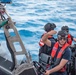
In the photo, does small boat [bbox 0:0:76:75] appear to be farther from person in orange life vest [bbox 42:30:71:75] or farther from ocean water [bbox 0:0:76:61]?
ocean water [bbox 0:0:76:61]

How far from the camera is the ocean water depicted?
54.6ft

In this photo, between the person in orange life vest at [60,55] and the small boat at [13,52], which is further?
the person in orange life vest at [60,55]

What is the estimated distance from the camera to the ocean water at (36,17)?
54.6 ft

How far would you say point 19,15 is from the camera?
73.7 ft

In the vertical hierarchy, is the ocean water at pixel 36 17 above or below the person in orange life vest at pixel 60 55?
below

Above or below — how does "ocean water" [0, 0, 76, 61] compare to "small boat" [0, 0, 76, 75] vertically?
below

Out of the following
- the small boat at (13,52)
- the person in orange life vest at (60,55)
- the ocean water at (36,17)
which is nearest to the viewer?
the small boat at (13,52)

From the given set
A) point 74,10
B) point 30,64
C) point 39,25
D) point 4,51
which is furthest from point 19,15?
point 30,64

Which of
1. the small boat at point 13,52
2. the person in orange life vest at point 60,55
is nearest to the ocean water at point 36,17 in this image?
the person in orange life vest at point 60,55

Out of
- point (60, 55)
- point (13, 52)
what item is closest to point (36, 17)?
point (60, 55)

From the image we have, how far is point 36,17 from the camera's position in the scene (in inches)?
867

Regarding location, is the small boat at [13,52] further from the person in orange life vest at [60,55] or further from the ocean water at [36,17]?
the ocean water at [36,17]

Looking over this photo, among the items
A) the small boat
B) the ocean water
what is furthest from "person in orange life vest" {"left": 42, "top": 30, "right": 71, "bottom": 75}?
the ocean water

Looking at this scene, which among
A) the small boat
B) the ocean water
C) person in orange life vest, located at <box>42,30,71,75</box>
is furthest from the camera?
the ocean water
